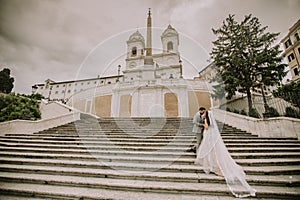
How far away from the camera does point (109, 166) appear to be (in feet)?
13.0

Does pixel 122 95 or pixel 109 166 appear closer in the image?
pixel 109 166

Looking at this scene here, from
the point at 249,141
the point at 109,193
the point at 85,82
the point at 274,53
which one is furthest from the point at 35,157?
the point at 85,82

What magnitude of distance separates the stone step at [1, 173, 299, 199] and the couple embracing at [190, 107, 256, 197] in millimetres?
218

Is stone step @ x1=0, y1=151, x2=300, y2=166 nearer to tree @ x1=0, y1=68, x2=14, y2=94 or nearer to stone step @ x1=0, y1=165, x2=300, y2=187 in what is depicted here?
stone step @ x1=0, y1=165, x2=300, y2=187

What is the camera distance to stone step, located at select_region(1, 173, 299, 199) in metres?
2.83

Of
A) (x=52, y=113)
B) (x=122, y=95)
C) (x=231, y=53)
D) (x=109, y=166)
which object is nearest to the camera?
(x=109, y=166)

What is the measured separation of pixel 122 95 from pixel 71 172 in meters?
14.6

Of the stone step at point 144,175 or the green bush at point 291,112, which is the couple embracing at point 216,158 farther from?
the green bush at point 291,112

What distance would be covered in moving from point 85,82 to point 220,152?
53.0 metres

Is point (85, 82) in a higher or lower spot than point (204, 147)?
higher

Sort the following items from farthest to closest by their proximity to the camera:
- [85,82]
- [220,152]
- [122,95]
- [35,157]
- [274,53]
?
[85,82] → [122,95] → [274,53] → [35,157] → [220,152]

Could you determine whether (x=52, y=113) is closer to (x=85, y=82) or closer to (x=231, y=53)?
(x=231, y=53)

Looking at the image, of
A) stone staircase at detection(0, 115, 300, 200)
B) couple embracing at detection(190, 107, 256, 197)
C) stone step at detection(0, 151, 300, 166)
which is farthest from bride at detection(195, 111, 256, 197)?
stone step at detection(0, 151, 300, 166)

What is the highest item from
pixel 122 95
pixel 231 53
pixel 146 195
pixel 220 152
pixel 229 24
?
pixel 229 24
